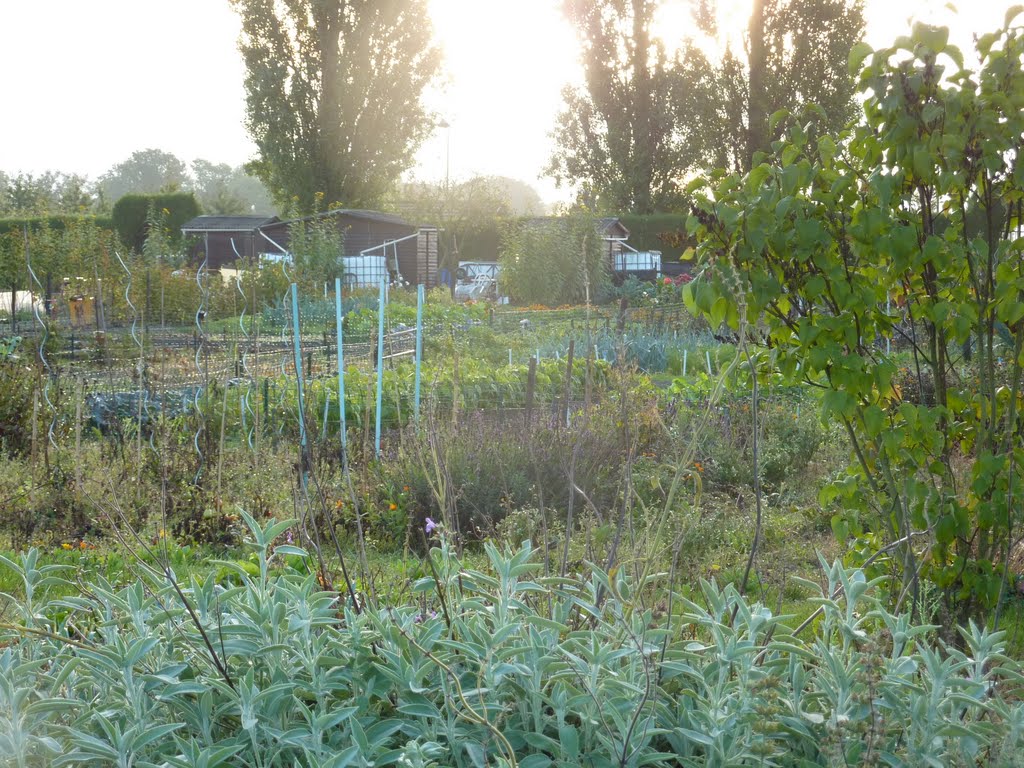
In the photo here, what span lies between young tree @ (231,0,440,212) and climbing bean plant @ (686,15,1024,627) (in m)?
30.4

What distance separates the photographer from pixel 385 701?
1.88 m

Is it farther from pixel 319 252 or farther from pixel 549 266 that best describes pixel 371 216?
pixel 319 252

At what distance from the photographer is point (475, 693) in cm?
175

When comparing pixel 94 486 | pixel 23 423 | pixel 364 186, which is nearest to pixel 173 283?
pixel 23 423

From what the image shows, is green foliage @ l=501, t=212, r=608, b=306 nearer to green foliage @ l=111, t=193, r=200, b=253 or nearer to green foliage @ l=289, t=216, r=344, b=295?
green foliage @ l=289, t=216, r=344, b=295

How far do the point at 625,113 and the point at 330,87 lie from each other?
9.56 m

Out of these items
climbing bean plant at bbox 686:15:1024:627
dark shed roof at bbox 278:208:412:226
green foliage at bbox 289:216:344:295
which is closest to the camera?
climbing bean plant at bbox 686:15:1024:627

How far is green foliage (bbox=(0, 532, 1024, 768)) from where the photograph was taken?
65.0 inches

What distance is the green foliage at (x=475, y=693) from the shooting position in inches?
65.0


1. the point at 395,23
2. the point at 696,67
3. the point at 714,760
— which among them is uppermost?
the point at 395,23

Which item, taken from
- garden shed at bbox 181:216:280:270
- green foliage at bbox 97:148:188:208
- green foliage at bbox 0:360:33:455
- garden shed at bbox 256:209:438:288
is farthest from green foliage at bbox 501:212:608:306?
green foliage at bbox 97:148:188:208

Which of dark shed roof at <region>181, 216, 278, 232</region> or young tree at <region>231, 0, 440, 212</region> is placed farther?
dark shed roof at <region>181, 216, 278, 232</region>

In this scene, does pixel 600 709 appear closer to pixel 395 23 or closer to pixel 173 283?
pixel 173 283

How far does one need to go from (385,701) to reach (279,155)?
105 ft
